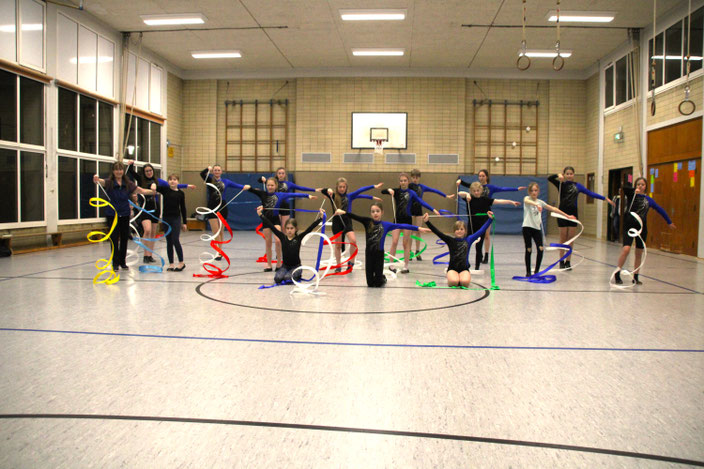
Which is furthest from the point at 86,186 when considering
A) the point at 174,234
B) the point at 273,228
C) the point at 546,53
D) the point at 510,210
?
the point at 546,53

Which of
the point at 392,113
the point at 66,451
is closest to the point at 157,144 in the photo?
the point at 392,113

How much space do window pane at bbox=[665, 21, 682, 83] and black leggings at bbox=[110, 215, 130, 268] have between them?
1277 cm

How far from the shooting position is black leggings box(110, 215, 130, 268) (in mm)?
8242

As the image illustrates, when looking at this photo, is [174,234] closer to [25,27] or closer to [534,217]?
[534,217]

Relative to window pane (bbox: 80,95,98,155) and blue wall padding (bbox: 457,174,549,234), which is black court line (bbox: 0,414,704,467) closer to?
window pane (bbox: 80,95,98,155)

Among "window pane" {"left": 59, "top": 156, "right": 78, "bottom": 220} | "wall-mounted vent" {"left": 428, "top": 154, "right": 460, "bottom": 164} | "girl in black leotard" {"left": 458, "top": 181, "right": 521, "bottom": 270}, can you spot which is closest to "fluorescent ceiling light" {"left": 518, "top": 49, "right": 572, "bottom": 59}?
"wall-mounted vent" {"left": 428, "top": 154, "right": 460, "bottom": 164}

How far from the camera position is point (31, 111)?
11.5 m

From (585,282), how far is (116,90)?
13783 millimetres

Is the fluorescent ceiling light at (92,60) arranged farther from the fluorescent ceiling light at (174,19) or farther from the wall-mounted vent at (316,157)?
the wall-mounted vent at (316,157)

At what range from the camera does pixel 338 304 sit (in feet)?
19.2

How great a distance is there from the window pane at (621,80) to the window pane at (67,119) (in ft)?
51.7

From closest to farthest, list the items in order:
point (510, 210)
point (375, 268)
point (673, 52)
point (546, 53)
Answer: point (375, 268)
point (673, 52)
point (546, 53)
point (510, 210)

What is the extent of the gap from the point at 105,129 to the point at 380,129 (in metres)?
9.22

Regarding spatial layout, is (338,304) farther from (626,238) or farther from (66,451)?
(626,238)
